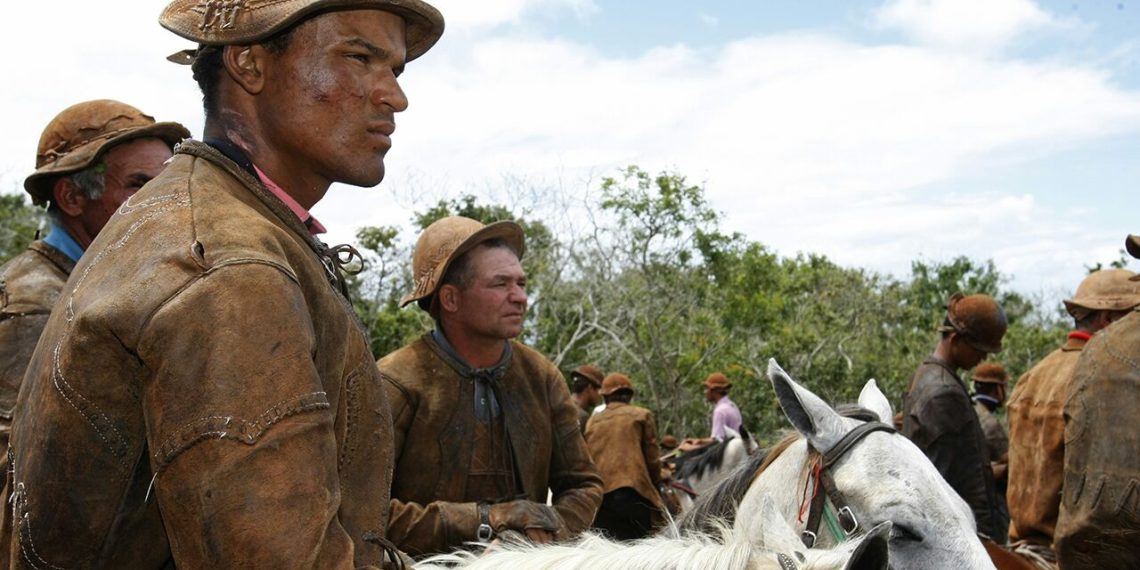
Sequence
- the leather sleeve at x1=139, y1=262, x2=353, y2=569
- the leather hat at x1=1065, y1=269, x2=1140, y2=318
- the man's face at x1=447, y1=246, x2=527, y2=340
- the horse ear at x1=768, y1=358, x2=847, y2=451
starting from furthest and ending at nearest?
the leather hat at x1=1065, y1=269, x2=1140, y2=318
the man's face at x1=447, y1=246, x2=527, y2=340
the horse ear at x1=768, y1=358, x2=847, y2=451
the leather sleeve at x1=139, y1=262, x2=353, y2=569

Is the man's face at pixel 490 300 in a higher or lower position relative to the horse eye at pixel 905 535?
higher

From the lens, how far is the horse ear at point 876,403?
163 inches

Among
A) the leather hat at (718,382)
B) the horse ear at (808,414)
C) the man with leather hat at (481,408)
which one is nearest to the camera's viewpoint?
the horse ear at (808,414)

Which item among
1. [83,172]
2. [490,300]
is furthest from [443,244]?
[83,172]

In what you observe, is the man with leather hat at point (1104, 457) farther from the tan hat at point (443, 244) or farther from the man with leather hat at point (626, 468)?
the man with leather hat at point (626, 468)

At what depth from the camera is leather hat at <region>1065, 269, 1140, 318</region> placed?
650 cm

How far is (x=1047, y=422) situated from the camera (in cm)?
564

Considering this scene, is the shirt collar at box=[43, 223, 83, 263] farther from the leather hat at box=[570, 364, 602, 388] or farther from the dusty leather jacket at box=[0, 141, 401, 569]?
the leather hat at box=[570, 364, 602, 388]

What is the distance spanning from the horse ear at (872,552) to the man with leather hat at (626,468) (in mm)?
8271

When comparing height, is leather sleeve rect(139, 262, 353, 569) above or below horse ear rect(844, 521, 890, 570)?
above

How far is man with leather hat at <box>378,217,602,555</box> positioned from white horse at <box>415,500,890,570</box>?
91.2 inches

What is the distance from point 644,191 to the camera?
22.6m

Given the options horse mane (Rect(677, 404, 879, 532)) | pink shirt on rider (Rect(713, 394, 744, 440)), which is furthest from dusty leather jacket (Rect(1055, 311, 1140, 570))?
pink shirt on rider (Rect(713, 394, 744, 440))

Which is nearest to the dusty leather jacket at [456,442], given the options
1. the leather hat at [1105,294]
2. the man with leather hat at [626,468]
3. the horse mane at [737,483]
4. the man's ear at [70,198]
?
the horse mane at [737,483]
